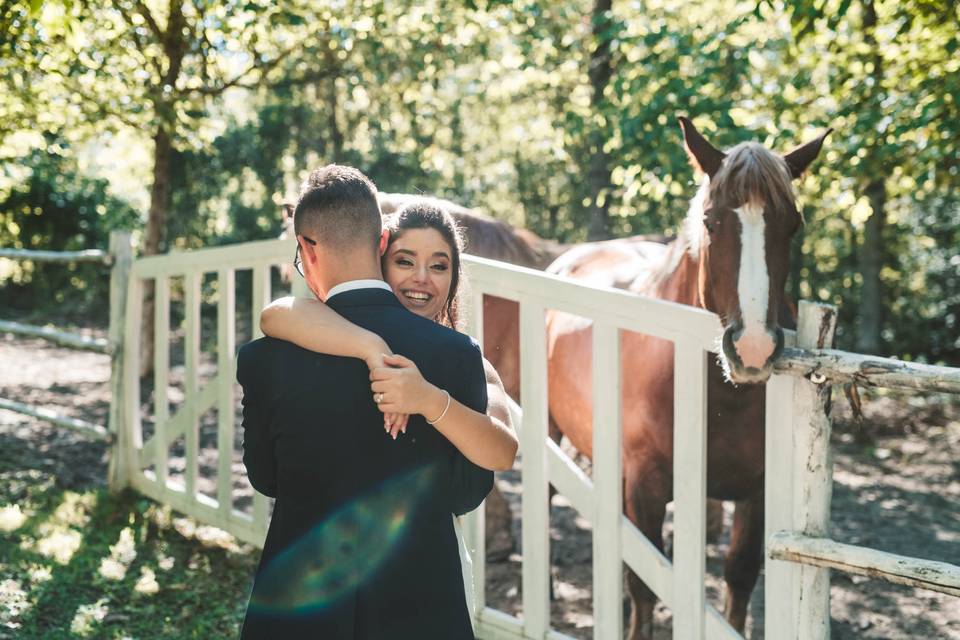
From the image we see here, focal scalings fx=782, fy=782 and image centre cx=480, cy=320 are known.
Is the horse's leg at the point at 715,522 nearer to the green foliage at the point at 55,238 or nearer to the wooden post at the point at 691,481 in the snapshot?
the wooden post at the point at 691,481

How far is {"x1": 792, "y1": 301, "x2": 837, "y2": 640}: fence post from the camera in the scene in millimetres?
2350

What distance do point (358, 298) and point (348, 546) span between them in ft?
1.73

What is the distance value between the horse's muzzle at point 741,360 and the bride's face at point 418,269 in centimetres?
101

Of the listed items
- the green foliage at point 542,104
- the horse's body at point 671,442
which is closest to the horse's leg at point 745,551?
the horse's body at point 671,442

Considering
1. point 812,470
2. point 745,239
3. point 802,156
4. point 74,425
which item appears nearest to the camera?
point 812,470

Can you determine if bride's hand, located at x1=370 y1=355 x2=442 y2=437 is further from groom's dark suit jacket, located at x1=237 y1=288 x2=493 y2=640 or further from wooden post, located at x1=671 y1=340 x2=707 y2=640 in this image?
wooden post, located at x1=671 y1=340 x2=707 y2=640

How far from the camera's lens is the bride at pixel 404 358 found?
1541 millimetres

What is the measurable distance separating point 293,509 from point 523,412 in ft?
5.27

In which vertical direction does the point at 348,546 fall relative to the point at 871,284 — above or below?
below

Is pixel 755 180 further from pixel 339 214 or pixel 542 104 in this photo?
pixel 542 104

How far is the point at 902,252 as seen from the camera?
13805 millimetres

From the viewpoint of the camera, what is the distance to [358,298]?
169 centimetres

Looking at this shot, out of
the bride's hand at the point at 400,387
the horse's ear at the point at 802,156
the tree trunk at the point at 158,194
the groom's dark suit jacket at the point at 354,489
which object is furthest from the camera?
the tree trunk at the point at 158,194

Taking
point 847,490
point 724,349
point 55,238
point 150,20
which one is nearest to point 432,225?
point 724,349
